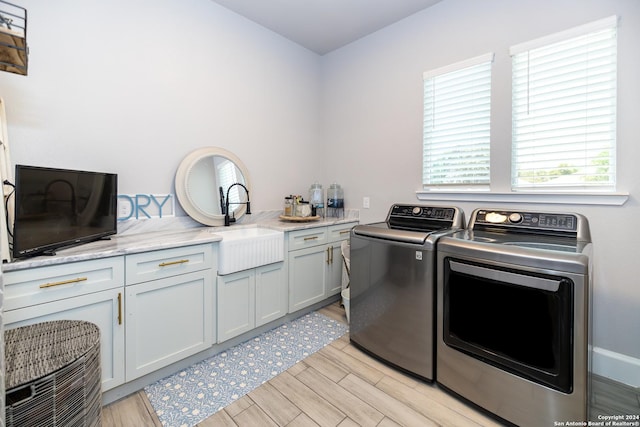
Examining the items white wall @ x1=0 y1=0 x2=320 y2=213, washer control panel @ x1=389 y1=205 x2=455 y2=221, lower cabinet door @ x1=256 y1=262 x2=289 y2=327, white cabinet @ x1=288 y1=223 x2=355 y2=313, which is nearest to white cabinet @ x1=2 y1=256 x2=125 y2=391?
white wall @ x1=0 y1=0 x2=320 y2=213

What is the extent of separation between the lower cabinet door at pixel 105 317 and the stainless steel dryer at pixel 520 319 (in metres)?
1.85

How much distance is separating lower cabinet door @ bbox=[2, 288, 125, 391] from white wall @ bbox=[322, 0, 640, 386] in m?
2.33

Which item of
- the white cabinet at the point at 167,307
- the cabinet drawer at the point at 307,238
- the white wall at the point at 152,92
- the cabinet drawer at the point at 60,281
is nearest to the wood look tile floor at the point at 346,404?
the white cabinet at the point at 167,307

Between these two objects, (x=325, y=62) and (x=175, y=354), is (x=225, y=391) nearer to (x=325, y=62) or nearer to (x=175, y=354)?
(x=175, y=354)

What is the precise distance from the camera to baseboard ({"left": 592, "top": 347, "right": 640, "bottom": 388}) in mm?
1778

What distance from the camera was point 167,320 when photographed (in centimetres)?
181

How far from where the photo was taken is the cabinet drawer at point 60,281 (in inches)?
51.7

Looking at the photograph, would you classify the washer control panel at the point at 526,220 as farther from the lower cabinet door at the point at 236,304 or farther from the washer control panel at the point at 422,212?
the lower cabinet door at the point at 236,304

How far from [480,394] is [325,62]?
353 centimetres

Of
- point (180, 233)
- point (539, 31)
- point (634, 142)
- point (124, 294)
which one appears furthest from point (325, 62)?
point (124, 294)

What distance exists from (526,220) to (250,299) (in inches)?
80.0

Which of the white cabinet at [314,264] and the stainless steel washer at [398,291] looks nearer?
the stainless steel washer at [398,291]

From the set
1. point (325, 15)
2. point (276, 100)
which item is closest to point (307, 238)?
point (276, 100)

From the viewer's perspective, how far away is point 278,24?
2.89 meters
